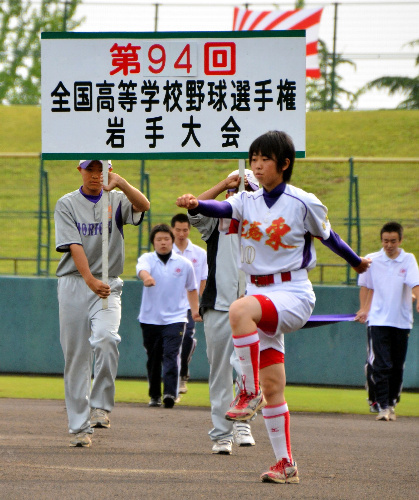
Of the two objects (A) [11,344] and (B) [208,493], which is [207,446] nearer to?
(B) [208,493]

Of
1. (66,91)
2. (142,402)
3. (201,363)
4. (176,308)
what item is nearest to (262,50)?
(66,91)

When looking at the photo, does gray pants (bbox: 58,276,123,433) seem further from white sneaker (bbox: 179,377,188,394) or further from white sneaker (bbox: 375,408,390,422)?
white sneaker (bbox: 179,377,188,394)

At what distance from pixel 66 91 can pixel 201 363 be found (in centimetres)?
733

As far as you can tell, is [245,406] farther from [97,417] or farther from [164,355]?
[164,355]

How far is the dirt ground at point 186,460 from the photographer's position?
17.2ft

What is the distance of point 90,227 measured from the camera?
7500 mm

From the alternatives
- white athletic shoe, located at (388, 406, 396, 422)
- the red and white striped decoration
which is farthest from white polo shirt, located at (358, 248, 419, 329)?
the red and white striped decoration

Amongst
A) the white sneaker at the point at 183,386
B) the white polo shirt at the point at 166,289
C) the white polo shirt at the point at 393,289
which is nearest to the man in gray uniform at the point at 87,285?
the white polo shirt at the point at 166,289

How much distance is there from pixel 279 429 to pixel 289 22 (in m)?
20.7

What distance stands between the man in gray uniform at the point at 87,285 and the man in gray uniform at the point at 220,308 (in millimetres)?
606

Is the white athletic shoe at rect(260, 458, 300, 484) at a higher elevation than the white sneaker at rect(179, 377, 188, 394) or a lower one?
higher

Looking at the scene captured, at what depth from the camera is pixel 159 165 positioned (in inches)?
898

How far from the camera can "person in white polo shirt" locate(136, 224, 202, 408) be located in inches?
440

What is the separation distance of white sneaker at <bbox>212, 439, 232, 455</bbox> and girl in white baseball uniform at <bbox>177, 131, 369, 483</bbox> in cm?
134
